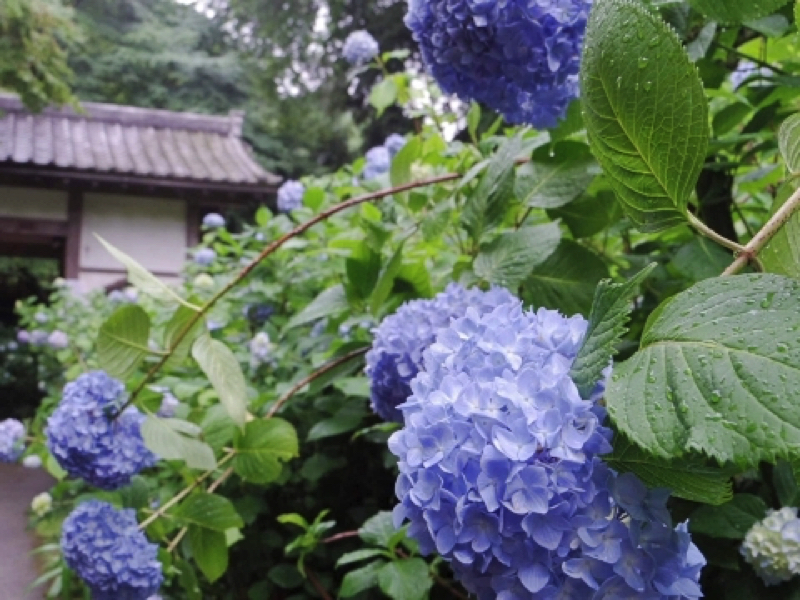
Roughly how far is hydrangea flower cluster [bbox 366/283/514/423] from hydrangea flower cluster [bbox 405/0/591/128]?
0.17 meters

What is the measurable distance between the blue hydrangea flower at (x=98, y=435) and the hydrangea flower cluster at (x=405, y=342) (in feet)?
0.96

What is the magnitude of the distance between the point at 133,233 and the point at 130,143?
1.06 m

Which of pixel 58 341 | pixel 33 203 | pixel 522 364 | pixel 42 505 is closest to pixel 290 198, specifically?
pixel 42 505

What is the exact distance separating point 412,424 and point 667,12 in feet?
1.37

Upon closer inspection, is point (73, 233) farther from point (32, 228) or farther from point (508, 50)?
point (508, 50)

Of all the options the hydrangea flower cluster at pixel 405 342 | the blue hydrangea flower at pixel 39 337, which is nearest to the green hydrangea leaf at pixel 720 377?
the hydrangea flower cluster at pixel 405 342

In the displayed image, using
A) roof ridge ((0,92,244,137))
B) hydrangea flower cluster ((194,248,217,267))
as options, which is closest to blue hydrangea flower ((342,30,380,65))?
hydrangea flower cluster ((194,248,217,267))

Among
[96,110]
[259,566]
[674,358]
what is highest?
[674,358]

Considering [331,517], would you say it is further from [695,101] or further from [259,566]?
[695,101]

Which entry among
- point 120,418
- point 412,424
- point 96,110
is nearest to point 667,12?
point 412,424

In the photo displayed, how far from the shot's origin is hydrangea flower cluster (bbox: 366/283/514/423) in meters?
0.60

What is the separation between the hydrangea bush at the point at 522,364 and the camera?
0.27 meters

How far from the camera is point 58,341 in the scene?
9.67 ft

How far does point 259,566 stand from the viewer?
1.13 metres
